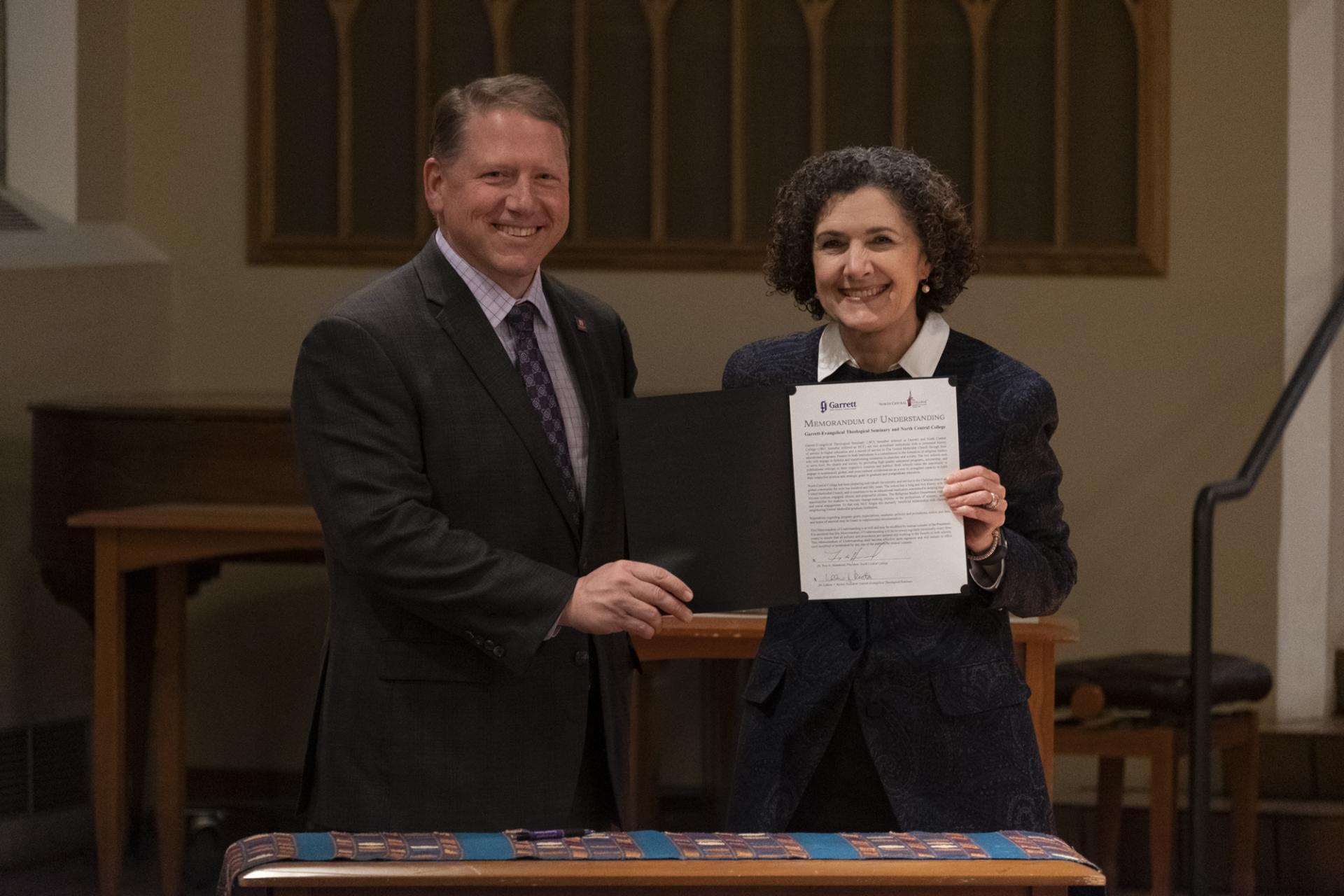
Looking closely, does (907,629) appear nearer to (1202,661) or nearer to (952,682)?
(952,682)

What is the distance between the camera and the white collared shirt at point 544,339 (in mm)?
2359

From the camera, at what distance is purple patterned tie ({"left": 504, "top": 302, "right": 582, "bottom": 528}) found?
7.67ft

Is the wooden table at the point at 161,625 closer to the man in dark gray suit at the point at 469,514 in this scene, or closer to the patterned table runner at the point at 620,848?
the man in dark gray suit at the point at 469,514

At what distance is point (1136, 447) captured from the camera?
5.68m

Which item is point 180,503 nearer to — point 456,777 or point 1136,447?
point 456,777

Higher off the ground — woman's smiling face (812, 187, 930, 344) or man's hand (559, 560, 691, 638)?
woman's smiling face (812, 187, 930, 344)

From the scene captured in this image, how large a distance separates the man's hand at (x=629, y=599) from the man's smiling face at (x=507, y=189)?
446 millimetres

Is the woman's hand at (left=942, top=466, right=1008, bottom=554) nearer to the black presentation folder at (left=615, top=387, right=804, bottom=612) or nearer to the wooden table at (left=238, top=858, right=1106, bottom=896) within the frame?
the black presentation folder at (left=615, top=387, right=804, bottom=612)

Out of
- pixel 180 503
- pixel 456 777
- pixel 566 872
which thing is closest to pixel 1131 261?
pixel 180 503

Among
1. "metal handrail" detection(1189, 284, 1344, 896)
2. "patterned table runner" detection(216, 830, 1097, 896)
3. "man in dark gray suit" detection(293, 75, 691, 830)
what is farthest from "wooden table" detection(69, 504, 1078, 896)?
"patterned table runner" detection(216, 830, 1097, 896)

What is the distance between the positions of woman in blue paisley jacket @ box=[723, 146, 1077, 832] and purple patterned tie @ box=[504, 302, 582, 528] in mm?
312

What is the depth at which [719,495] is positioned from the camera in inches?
84.9

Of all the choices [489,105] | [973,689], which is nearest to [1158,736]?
[973,689]

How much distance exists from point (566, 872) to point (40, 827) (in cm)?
394
